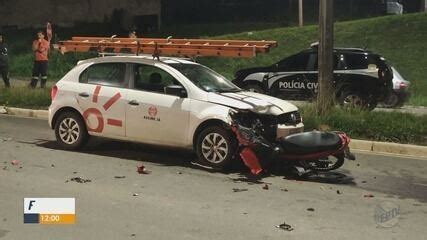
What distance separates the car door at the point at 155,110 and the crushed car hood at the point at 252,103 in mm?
471

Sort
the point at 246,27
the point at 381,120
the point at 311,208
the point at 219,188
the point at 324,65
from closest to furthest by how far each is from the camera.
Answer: the point at 311,208, the point at 219,188, the point at 381,120, the point at 324,65, the point at 246,27

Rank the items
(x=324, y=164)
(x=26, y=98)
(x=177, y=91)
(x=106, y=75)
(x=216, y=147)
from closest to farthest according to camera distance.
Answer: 1. (x=324, y=164)
2. (x=216, y=147)
3. (x=177, y=91)
4. (x=106, y=75)
5. (x=26, y=98)

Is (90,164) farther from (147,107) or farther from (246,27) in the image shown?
(246,27)

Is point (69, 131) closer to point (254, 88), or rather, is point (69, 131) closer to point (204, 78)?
point (204, 78)

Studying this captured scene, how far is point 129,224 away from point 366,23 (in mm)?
26539

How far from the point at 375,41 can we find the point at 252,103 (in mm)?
20981

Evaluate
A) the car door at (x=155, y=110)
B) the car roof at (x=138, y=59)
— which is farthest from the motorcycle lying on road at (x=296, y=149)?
the car roof at (x=138, y=59)

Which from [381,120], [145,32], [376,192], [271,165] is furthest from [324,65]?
[145,32]

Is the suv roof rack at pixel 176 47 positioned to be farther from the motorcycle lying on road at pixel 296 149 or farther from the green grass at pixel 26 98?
the green grass at pixel 26 98

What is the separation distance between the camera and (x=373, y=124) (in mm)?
11195

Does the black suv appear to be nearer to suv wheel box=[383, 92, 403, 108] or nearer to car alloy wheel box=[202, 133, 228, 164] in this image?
suv wheel box=[383, 92, 403, 108]

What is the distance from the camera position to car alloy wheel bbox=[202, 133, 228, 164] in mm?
8453

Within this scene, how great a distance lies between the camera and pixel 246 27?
38656mm

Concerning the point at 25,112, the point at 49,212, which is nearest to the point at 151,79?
the point at 49,212
